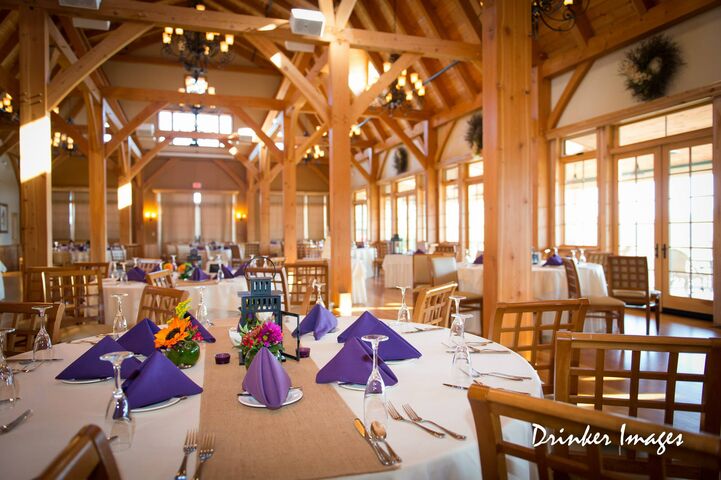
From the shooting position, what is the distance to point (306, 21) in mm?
4645

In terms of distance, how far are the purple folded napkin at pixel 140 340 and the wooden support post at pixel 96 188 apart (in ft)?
26.2

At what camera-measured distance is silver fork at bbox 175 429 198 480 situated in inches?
40.0

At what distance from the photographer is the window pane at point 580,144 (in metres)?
8.34

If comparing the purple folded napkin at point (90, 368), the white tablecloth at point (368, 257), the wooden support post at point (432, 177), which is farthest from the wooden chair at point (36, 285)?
the wooden support post at point (432, 177)

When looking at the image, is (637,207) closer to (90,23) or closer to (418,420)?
(418,420)

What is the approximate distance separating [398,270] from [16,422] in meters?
9.10

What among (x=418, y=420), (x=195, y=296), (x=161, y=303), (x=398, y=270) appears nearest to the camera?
(x=418, y=420)

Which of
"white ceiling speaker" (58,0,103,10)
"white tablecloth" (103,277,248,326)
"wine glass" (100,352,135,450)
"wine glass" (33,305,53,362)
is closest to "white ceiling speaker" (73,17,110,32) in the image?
"white ceiling speaker" (58,0,103,10)

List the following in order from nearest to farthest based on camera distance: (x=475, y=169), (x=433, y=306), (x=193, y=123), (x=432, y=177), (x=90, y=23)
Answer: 1. (x=433, y=306)
2. (x=90, y=23)
3. (x=475, y=169)
4. (x=432, y=177)
5. (x=193, y=123)

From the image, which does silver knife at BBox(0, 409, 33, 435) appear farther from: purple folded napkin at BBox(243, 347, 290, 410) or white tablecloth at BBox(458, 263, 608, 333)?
white tablecloth at BBox(458, 263, 608, 333)

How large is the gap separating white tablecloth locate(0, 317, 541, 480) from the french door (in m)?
6.42

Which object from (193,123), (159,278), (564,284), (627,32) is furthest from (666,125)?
(193,123)

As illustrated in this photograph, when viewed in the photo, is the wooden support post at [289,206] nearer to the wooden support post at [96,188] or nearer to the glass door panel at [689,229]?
the wooden support post at [96,188]

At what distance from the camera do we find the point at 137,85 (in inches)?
627
